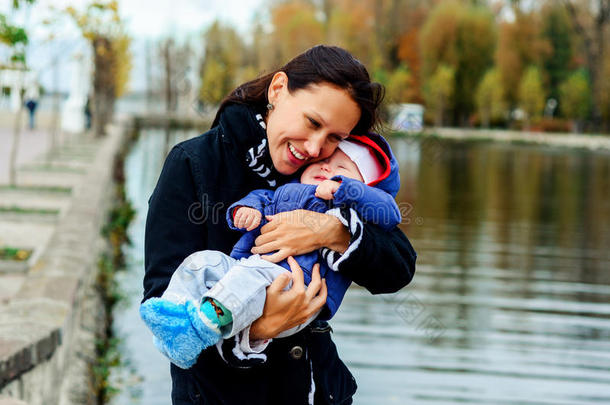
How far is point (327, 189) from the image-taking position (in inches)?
81.6

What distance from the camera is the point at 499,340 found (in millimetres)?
6156

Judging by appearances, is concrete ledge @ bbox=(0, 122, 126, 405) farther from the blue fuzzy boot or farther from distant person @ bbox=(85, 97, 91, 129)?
distant person @ bbox=(85, 97, 91, 129)

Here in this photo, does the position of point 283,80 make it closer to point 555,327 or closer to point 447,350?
point 447,350

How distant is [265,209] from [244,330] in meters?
0.32

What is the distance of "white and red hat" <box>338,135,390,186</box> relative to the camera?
217 cm

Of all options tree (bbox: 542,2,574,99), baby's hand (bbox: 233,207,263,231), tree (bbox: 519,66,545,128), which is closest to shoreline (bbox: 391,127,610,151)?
tree (bbox: 519,66,545,128)

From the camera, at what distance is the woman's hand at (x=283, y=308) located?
194 cm

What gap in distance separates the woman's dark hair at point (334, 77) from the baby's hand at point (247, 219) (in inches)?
11.7

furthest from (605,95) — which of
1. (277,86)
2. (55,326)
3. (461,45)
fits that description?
(277,86)

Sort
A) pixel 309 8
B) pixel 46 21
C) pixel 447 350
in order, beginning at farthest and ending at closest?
pixel 309 8 < pixel 46 21 < pixel 447 350

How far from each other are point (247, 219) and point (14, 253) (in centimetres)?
542

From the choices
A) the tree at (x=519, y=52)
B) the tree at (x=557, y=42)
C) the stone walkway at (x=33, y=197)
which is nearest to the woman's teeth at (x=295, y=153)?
the stone walkway at (x=33, y=197)

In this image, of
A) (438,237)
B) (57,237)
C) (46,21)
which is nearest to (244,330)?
(57,237)

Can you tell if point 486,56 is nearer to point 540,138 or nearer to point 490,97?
point 490,97
